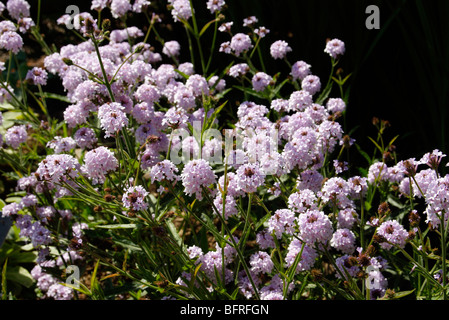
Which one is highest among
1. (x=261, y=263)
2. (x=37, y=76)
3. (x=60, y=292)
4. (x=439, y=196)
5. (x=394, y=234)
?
(x=37, y=76)

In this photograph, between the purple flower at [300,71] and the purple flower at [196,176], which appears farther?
the purple flower at [300,71]

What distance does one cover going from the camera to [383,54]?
381cm

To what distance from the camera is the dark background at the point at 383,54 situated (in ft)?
11.1

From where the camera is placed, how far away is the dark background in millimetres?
3391

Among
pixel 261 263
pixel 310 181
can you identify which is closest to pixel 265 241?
pixel 261 263

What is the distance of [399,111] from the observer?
3.66 metres

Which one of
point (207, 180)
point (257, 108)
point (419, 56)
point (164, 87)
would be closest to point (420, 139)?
point (419, 56)

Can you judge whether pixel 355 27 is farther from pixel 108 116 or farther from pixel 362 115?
pixel 108 116

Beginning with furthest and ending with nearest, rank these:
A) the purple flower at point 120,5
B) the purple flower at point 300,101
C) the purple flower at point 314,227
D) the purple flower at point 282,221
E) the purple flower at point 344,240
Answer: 1. the purple flower at point 120,5
2. the purple flower at point 300,101
3. the purple flower at point 344,240
4. the purple flower at point 282,221
5. the purple flower at point 314,227

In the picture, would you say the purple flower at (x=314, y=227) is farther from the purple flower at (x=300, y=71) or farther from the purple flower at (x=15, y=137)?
the purple flower at (x=15, y=137)

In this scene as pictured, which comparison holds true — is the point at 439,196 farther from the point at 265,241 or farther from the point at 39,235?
the point at 39,235

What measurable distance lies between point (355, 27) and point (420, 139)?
3.15 ft

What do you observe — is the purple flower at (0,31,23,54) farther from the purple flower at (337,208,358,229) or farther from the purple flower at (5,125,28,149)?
the purple flower at (337,208,358,229)

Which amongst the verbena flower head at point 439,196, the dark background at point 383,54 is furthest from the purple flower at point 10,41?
the verbena flower head at point 439,196
